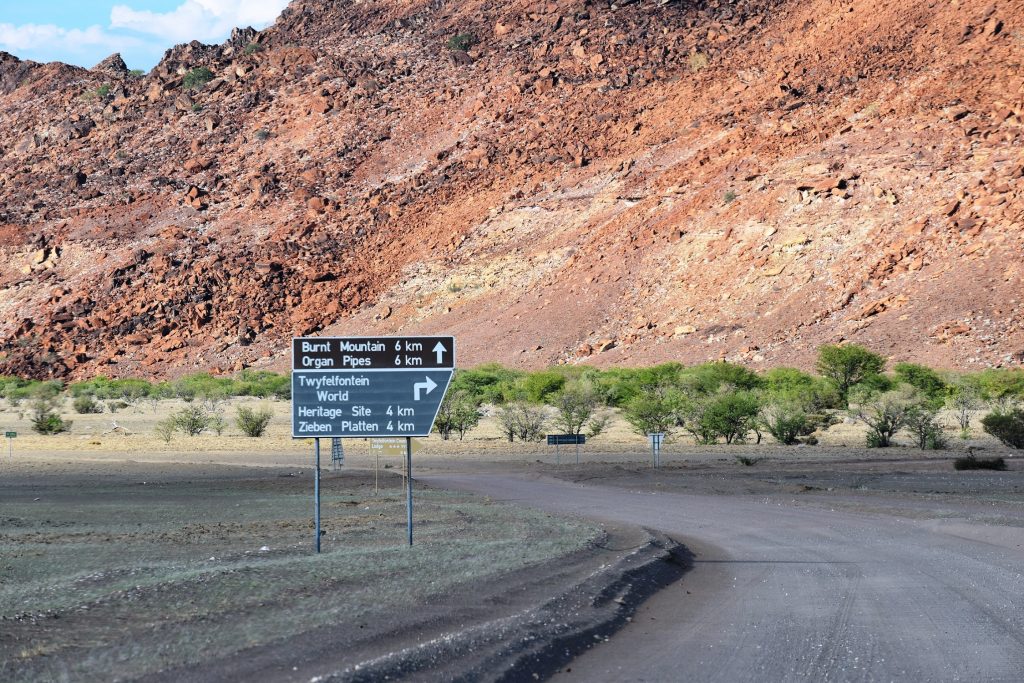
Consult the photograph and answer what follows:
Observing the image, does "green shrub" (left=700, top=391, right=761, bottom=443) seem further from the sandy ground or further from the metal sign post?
the metal sign post

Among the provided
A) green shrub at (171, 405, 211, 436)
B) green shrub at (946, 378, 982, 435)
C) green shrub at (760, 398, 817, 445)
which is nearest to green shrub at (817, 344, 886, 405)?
green shrub at (946, 378, 982, 435)

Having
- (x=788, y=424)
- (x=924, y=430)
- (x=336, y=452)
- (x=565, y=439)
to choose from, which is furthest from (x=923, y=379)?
(x=336, y=452)

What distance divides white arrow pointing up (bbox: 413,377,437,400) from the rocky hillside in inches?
1770

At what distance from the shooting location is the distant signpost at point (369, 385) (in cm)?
1291

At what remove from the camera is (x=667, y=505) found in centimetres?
1986

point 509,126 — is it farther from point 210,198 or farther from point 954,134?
point 954,134

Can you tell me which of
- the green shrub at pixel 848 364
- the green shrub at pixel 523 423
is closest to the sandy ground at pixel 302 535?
the green shrub at pixel 523 423

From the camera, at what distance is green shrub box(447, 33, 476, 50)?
305 ft

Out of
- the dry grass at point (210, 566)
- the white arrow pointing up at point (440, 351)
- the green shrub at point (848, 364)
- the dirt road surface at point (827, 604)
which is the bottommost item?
the dirt road surface at point (827, 604)

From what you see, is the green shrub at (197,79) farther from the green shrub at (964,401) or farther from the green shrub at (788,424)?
the green shrub at (788,424)

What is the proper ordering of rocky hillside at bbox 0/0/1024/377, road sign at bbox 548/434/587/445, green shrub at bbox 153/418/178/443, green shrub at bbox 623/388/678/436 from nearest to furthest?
1. road sign at bbox 548/434/587/445
2. green shrub at bbox 153/418/178/443
3. green shrub at bbox 623/388/678/436
4. rocky hillside at bbox 0/0/1024/377

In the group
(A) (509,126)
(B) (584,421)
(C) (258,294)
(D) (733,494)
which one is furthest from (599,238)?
(D) (733,494)

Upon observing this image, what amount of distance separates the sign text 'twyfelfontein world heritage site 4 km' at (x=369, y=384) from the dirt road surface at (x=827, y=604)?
3.37 metres

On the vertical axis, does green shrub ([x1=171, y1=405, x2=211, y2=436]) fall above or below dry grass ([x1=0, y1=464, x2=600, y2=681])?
above
